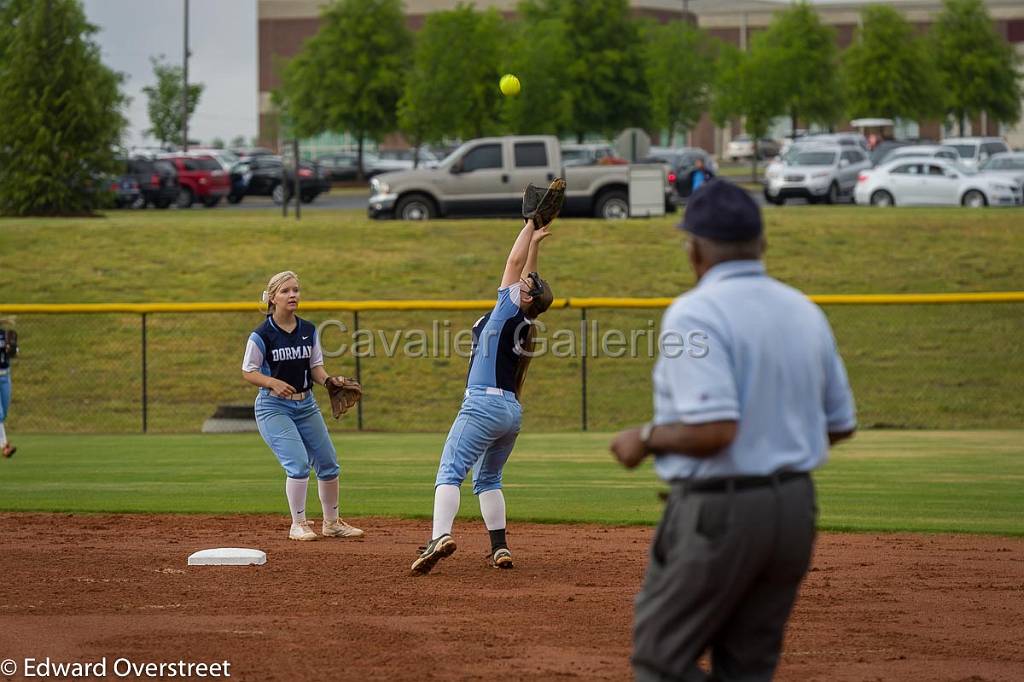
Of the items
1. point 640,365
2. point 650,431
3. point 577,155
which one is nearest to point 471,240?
point 640,365

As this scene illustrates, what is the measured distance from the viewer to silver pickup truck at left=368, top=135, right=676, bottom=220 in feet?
99.8

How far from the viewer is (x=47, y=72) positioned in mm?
31750

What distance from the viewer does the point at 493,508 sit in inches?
329

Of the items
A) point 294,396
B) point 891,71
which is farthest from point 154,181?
point 294,396

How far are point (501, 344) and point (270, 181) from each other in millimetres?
41107

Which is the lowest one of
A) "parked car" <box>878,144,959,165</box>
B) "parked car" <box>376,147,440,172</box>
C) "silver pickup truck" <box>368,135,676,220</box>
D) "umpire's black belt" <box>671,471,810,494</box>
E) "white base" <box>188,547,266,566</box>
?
"white base" <box>188,547,266,566</box>

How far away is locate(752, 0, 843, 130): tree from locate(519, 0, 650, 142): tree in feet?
23.3

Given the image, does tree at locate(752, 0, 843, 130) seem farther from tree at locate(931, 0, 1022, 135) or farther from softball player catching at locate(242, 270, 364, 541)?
softball player catching at locate(242, 270, 364, 541)

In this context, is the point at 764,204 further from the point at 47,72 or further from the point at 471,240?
the point at 47,72

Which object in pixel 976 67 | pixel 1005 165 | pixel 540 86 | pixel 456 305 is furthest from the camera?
pixel 976 67

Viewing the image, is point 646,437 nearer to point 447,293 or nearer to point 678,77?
point 447,293

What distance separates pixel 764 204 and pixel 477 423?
34126 millimetres

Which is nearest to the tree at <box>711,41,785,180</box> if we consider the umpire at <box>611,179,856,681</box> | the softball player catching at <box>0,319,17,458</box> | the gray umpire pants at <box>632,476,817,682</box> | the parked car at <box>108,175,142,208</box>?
the parked car at <box>108,175,142,208</box>

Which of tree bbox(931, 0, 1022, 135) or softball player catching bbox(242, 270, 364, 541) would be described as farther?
tree bbox(931, 0, 1022, 135)
